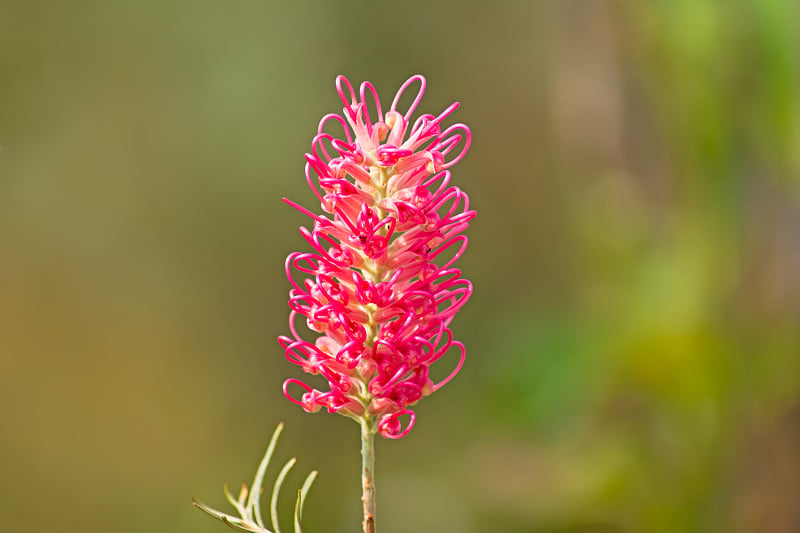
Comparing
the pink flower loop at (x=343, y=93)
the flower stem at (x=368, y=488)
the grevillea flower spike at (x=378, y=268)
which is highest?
the pink flower loop at (x=343, y=93)

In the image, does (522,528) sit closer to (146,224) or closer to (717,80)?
(717,80)

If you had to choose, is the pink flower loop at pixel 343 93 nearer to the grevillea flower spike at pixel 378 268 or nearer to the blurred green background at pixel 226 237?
the grevillea flower spike at pixel 378 268

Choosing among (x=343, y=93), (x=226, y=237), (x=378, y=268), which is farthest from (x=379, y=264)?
(x=226, y=237)

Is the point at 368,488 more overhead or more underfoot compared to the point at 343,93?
more underfoot

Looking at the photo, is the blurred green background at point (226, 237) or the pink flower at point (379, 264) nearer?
the pink flower at point (379, 264)

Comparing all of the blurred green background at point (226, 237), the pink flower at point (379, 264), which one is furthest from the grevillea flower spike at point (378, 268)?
the blurred green background at point (226, 237)

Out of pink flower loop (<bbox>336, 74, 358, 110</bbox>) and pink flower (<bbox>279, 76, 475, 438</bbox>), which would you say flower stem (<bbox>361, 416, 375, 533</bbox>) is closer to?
pink flower (<bbox>279, 76, 475, 438</bbox>)

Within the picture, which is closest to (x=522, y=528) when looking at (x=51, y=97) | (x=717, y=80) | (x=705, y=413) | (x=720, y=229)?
(x=705, y=413)

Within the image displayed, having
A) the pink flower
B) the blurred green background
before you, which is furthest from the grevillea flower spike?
the blurred green background

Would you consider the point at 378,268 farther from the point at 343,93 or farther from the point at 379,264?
the point at 343,93
